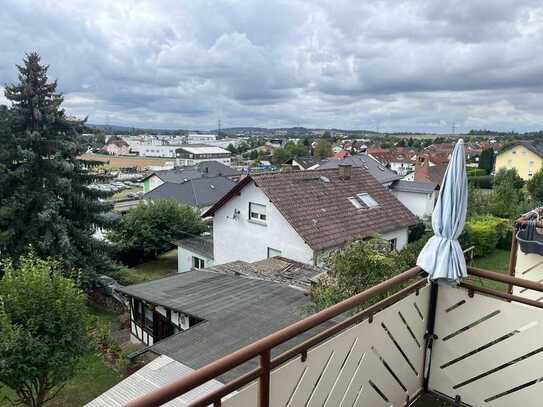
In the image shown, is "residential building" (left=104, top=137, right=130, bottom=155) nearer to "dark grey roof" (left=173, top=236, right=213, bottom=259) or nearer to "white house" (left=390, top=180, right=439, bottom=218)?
"white house" (left=390, top=180, right=439, bottom=218)

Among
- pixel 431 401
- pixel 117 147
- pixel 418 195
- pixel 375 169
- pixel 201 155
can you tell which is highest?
pixel 431 401

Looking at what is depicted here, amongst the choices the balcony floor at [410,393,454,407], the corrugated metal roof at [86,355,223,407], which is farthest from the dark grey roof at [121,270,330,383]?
the balcony floor at [410,393,454,407]

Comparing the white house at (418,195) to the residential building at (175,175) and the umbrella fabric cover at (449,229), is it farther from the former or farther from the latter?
the umbrella fabric cover at (449,229)

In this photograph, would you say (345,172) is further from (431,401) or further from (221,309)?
(431,401)

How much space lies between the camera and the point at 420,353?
332 cm

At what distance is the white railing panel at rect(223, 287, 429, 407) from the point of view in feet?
6.93

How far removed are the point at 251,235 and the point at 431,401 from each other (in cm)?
1421

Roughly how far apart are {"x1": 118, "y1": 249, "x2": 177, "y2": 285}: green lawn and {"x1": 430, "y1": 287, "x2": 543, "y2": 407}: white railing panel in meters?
18.3

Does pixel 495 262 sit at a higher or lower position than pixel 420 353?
lower

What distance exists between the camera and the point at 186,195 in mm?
37812

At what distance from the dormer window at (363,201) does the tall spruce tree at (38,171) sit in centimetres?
1176

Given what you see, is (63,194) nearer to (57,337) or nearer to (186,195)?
(57,337)

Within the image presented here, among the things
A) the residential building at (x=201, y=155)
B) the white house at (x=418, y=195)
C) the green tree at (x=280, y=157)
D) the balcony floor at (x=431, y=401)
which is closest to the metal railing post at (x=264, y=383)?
the balcony floor at (x=431, y=401)

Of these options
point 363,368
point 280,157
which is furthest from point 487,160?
point 363,368
